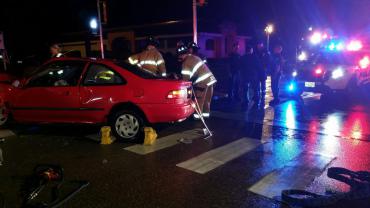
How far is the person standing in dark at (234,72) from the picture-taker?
38.0 ft

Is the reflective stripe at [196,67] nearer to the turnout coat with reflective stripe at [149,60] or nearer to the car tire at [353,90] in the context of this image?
the turnout coat with reflective stripe at [149,60]

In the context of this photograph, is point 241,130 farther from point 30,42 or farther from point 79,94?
point 30,42

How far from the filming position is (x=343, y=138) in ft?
22.5

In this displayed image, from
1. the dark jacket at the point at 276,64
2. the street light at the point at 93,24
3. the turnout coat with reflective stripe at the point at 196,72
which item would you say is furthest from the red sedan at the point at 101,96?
the street light at the point at 93,24

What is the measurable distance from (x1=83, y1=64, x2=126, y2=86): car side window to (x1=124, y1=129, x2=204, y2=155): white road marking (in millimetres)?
1365

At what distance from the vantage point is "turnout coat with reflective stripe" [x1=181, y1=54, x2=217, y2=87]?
8.09 meters

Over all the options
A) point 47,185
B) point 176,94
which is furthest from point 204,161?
point 47,185

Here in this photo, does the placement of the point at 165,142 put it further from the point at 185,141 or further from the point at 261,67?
the point at 261,67

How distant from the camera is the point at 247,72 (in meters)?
11.1

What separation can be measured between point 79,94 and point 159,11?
2531 cm

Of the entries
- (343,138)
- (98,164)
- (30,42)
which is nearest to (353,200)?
(343,138)

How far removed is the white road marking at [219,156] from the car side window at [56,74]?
3103mm

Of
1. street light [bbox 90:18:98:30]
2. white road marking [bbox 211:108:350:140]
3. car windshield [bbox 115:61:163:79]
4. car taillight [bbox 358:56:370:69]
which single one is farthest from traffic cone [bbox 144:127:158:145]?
car taillight [bbox 358:56:370:69]

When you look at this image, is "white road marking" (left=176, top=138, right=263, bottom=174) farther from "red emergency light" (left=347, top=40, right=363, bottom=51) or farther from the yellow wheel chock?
"red emergency light" (left=347, top=40, right=363, bottom=51)
